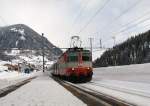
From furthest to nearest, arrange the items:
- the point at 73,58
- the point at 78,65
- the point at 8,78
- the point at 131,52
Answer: the point at 131,52 → the point at 8,78 → the point at 73,58 → the point at 78,65

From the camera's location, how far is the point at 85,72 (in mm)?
32969

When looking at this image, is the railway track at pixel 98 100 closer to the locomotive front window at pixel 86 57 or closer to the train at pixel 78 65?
the train at pixel 78 65

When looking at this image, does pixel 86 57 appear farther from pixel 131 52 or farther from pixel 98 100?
pixel 131 52

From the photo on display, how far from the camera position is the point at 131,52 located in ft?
547

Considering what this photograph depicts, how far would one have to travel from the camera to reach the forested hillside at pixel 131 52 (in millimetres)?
159625

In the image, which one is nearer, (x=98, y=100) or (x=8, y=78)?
(x=98, y=100)

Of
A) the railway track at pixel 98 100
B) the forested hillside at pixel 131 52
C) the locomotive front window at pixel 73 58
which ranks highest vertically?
the forested hillside at pixel 131 52

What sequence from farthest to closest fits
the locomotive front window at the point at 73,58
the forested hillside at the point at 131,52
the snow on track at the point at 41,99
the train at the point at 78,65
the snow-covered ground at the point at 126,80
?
1. the forested hillside at the point at 131,52
2. the locomotive front window at the point at 73,58
3. the train at the point at 78,65
4. the snow-covered ground at the point at 126,80
5. the snow on track at the point at 41,99

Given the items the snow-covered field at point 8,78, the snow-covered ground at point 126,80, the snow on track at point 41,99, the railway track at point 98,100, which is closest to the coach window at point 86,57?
the snow-covered ground at point 126,80

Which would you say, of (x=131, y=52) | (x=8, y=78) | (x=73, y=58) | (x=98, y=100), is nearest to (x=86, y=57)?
(x=73, y=58)

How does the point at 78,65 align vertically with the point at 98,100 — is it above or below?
above

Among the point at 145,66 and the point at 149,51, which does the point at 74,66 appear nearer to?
the point at 145,66

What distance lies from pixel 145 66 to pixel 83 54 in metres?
8.76

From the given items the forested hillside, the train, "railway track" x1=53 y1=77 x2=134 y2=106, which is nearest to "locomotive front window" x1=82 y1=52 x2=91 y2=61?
the train
